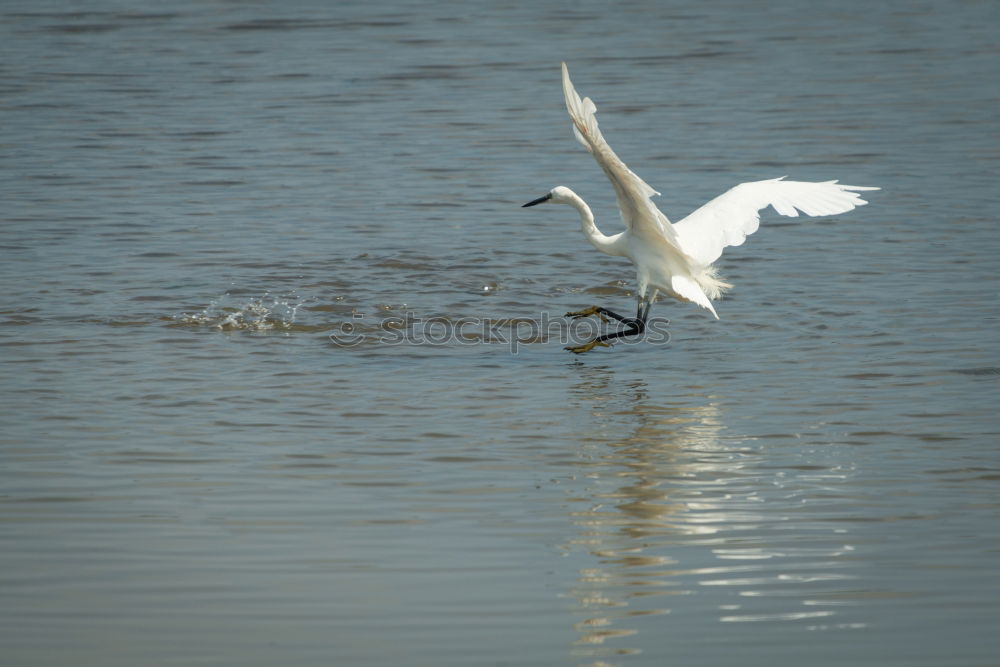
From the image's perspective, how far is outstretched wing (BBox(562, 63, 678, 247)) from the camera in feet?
22.0

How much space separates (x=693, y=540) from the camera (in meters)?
4.83

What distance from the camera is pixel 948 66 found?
19.6m

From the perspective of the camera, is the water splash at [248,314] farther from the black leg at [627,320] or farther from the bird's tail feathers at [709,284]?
the bird's tail feathers at [709,284]

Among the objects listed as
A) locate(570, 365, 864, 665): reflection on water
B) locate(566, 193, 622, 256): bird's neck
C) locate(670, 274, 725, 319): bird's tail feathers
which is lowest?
locate(570, 365, 864, 665): reflection on water

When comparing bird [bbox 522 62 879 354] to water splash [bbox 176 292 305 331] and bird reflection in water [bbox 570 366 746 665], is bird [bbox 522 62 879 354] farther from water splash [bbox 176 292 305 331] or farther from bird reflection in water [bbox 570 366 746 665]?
water splash [bbox 176 292 305 331]

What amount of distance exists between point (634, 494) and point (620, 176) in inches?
90.5

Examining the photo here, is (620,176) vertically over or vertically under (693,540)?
over

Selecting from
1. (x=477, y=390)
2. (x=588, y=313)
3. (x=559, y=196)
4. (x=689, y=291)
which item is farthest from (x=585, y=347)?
(x=477, y=390)

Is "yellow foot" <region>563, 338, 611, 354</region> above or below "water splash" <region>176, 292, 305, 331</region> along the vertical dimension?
below

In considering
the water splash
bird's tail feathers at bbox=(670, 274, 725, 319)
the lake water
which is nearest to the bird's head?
the lake water

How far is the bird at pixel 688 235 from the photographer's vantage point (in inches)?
321

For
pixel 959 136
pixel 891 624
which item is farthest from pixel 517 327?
pixel 959 136

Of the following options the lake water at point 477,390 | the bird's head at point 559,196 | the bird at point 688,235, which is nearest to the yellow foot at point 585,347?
the bird at point 688,235
